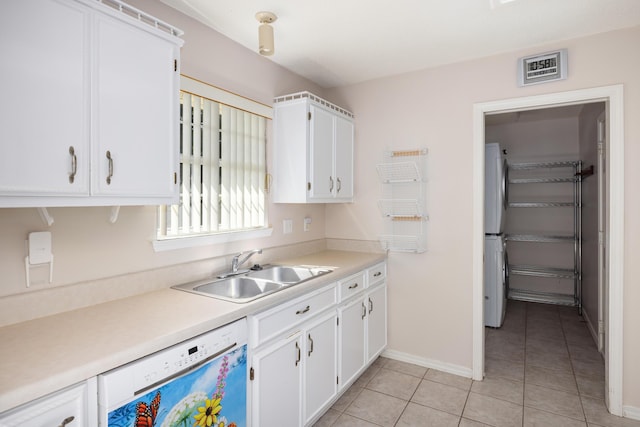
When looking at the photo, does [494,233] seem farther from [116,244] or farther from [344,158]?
[116,244]

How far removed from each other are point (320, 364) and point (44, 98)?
1891 mm

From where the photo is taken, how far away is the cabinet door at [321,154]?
268 centimetres

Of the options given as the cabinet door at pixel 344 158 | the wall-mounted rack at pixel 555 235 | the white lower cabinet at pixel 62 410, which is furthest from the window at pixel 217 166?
the wall-mounted rack at pixel 555 235

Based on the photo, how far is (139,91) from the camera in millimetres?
1516

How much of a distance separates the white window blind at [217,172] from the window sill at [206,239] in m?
0.04

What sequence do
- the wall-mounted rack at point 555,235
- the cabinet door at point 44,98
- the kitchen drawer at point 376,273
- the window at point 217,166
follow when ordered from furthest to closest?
the wall-mounted rack at point 555,235 → the kitchen drawer at point 376,273 → the window at point 217,166 → the cabinet door at point 44,98

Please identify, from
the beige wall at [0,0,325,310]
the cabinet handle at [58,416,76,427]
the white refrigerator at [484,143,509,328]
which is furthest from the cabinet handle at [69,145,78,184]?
the white refrigerator at [484,143,509,328]

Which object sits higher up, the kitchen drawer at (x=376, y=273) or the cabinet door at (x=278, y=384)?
the kitchen drawer at (x=376, y=273)

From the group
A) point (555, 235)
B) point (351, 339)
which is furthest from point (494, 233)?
point (351, 339)

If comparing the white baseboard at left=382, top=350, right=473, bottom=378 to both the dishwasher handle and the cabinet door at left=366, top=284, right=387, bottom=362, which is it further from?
the dishwasher handle

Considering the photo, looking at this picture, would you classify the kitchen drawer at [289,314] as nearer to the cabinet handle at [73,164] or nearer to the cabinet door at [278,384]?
the cabinet door at [278,384]

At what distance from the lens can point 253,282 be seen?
7.55 ft

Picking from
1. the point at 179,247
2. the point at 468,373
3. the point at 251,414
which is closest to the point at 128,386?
the point at 251,414

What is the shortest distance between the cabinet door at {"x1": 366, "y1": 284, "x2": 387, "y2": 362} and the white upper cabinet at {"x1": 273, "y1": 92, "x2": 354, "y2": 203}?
2.87 ft
